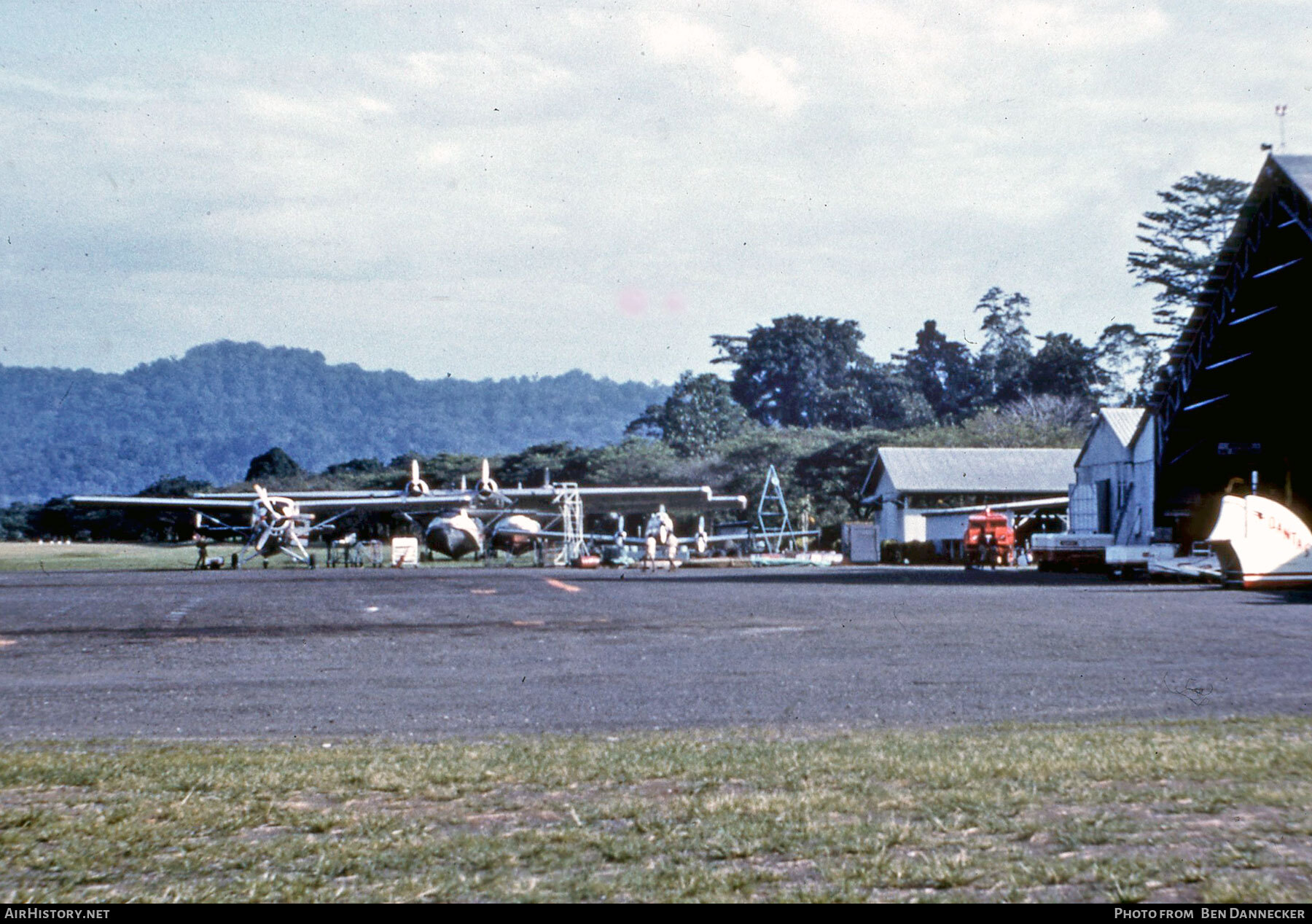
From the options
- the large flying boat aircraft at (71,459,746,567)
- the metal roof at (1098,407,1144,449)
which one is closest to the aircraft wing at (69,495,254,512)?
the large flying boat aircraft at (71,459,746,567)

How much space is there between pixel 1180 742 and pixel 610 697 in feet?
15.6

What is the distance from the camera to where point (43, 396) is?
557 ft

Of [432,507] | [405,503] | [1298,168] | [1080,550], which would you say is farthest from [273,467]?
[1298,168]

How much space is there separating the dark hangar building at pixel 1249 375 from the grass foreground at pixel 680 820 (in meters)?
28.2

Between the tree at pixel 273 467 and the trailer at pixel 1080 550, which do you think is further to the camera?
the tree at pixel 273 467

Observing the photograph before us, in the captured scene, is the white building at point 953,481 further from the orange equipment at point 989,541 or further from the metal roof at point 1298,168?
the metal roof at point 1298,168

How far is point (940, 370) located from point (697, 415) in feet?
70.6

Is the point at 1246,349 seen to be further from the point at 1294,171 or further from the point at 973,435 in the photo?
the point at 973,435

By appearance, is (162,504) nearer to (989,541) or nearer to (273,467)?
(989,541)

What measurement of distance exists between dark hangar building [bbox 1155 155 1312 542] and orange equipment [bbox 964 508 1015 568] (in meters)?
8.32

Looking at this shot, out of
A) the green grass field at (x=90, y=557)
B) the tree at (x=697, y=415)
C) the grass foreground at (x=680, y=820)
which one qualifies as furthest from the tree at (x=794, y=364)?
the grass foreground at (x=680, y=820)

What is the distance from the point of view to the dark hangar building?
33406 mm

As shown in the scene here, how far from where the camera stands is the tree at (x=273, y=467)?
101 meters

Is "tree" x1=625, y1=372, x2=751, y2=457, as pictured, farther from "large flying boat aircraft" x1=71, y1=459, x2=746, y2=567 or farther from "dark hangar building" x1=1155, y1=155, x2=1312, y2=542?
"dark hangar building" x1=1155, y1=155, x2=1312, y2=542
